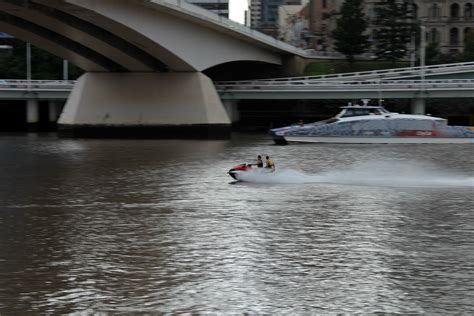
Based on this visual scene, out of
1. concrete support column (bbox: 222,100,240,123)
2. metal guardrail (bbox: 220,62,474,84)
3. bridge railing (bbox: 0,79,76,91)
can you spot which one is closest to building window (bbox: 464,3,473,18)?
metal guardrail (bbox: 220,62,474,84)

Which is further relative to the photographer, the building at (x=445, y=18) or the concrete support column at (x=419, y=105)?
the building at (x=445, y=18)

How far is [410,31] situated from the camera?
94.1 m

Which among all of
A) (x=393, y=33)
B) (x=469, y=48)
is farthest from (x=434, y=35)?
(x=393, y=33)

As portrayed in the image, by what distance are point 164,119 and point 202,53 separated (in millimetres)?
5740

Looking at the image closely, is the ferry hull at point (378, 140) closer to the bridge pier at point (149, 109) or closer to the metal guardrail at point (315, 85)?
the bridge pier at point (149, 109)

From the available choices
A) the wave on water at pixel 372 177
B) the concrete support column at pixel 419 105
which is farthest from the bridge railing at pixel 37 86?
the wave on water at pixel 372 177

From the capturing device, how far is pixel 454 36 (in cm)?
11762

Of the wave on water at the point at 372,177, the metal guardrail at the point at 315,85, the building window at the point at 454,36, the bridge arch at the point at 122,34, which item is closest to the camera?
the wave on water at the point at 372,177

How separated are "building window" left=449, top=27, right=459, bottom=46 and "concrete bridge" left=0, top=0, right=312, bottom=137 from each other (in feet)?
193

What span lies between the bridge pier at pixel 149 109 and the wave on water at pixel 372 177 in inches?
1081

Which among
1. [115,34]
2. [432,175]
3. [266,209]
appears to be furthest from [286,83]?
[266,209]

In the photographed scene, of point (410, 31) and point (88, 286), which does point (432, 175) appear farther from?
point (410, 31)

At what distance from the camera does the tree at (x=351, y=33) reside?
89312mm

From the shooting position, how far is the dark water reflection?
13.8 meters
